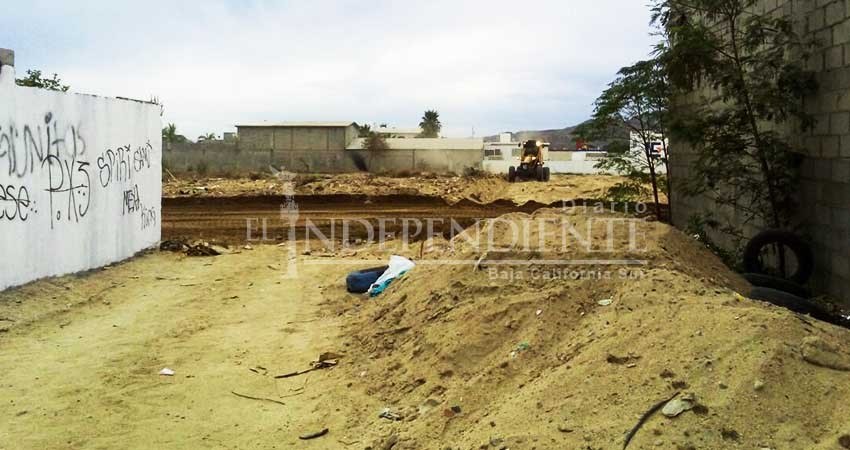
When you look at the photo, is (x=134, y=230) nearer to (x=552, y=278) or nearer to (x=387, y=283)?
(x=387, y=283)

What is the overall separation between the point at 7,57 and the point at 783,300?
8242 mm

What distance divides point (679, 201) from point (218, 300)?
28.6 feet

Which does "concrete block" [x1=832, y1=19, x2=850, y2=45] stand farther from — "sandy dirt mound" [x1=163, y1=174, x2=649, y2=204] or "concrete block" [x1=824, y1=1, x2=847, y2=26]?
"sandy dirt mound" [x1=163, y1=174, x2=649, y2=204]

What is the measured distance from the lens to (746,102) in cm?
793

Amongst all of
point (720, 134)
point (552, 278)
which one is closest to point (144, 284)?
point (552, 278)

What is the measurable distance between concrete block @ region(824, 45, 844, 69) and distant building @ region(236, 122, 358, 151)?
3629cm

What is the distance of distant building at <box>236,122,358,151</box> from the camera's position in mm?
42219

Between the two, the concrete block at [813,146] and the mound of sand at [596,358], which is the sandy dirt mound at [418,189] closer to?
the concrete block at [813,146]

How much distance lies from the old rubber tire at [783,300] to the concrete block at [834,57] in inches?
106

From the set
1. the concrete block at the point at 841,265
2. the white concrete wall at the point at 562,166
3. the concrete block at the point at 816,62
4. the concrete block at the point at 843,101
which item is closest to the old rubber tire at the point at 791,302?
the concrete block at the point at 841,265

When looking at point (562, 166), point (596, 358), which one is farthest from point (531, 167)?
point (596, 358)

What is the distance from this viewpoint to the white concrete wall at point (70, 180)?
7.75 m

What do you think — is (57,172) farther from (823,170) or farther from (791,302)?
Answer: (823,170)

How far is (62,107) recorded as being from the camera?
8844 millimetres
